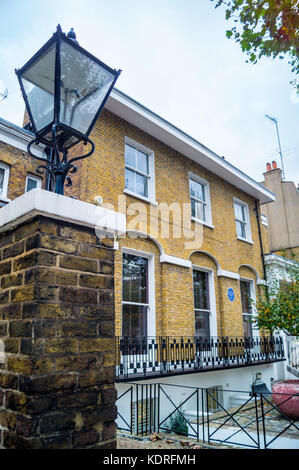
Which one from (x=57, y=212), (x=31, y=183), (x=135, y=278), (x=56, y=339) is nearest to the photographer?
(x=56, y=339)

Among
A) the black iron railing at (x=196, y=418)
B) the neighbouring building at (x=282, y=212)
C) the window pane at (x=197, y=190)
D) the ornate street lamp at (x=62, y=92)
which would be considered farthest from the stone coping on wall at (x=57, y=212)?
the neighbouring building at (x=282, y=212)

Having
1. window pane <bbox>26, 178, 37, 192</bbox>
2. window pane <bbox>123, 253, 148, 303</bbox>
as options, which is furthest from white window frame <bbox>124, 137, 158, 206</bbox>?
window pane <bbox>26, 178, 37, 192</bbox>

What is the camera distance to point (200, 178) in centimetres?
1179

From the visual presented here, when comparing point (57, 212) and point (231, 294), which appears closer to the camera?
point (57, 212)

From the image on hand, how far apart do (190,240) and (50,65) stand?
834cm

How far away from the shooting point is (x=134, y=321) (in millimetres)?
8406

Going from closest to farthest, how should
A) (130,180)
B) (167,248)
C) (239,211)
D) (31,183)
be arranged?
(130,180)
(167,248)
(31,183)
(239,211)

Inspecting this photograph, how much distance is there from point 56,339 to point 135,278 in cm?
700

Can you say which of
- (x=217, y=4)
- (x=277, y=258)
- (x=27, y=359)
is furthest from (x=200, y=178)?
(x=27, y=359)

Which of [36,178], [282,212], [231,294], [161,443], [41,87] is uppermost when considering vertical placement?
[282,212]

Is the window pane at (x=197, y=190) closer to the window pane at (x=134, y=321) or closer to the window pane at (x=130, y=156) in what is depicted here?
the window pane at (x=130, y=156)

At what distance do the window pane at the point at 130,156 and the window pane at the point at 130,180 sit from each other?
274 millimetres

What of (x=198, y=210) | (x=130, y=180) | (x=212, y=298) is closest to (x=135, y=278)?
(x=130, y=180)

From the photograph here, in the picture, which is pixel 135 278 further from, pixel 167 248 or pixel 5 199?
pixel 5 199
